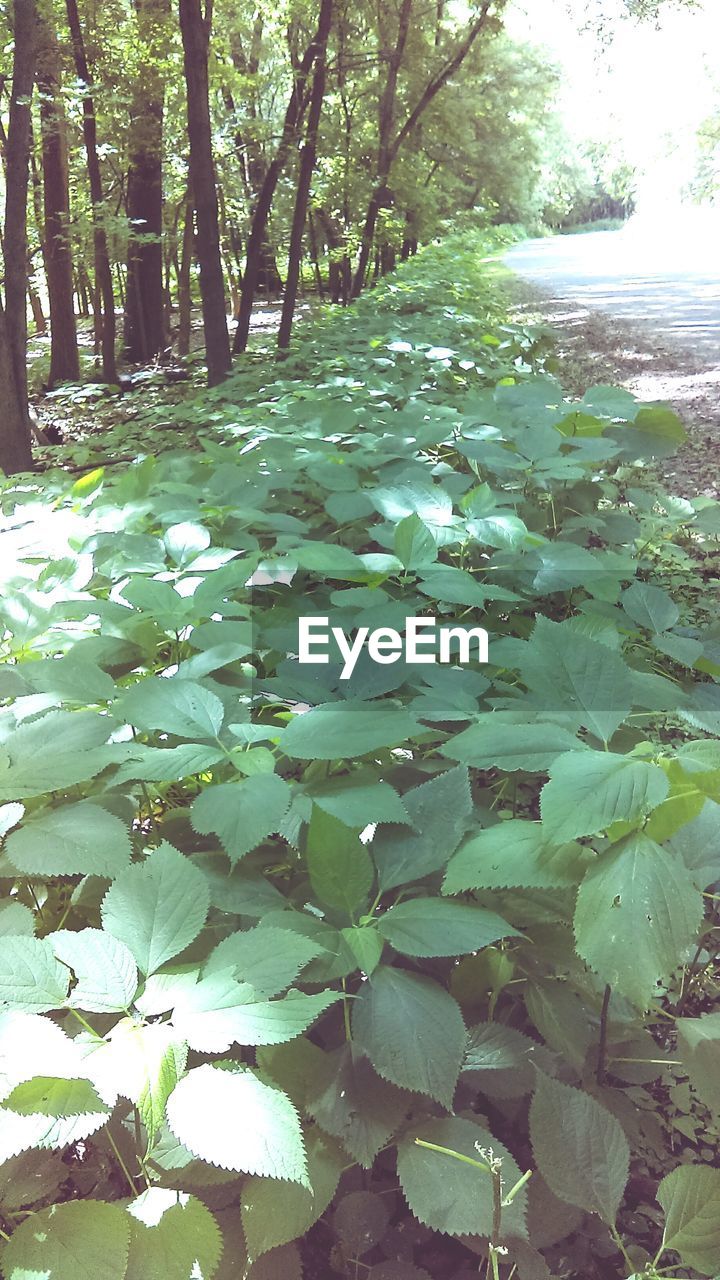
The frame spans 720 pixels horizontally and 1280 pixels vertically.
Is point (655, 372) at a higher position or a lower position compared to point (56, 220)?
lower

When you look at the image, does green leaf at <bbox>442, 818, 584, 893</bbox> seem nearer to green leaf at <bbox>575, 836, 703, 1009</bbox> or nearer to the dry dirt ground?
green leaf at <bbox>575, 836, 703, 1009</bbox>

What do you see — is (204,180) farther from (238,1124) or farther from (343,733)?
(238,1124)

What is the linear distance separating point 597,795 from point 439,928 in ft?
0.65

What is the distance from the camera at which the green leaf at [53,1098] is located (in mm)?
575

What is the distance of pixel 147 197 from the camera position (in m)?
8.62

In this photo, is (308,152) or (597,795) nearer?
(597,795)

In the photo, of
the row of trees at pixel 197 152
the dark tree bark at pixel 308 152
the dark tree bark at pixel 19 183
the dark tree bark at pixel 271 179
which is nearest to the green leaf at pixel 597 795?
the row of trees at pixel 197 152

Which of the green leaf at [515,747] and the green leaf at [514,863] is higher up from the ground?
the green leaf at [515,747]

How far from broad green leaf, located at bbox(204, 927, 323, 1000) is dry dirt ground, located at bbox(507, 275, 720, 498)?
3.69 m

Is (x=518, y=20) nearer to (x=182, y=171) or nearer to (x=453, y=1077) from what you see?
(x=182, y=171)

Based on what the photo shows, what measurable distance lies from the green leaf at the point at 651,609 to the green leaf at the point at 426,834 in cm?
77

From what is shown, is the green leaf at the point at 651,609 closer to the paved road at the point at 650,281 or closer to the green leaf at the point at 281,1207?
the green leaf at the point at 281,1207

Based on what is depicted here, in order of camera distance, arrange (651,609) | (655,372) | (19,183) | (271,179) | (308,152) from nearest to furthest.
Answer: (651,609)
(19,183)
(655,372)
(308,152)
(271,179)

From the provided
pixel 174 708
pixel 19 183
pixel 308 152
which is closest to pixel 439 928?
pixel 174 708
